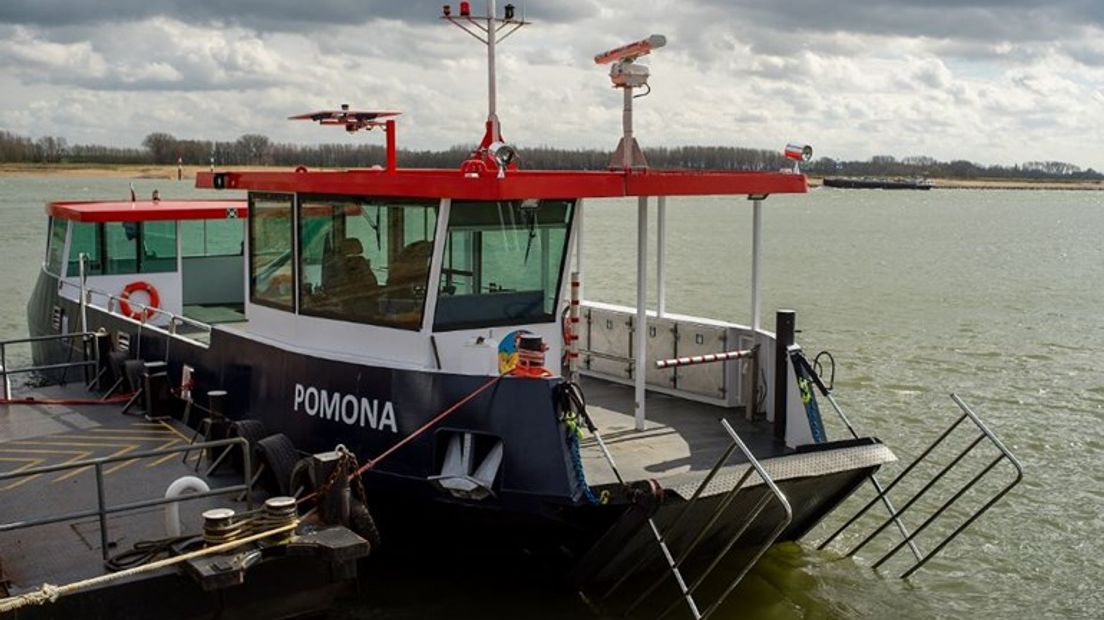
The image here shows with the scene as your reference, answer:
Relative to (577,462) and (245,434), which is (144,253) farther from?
(577,462)

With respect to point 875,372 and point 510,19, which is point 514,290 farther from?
point 875,372

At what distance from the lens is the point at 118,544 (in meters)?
7.36

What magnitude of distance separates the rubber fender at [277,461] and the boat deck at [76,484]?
304 millimetres

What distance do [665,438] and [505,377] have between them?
6.35 feet

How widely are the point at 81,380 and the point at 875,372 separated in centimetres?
1225

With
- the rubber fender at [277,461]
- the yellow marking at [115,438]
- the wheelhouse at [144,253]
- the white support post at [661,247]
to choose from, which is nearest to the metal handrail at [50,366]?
the wheelhouse at [144,253]

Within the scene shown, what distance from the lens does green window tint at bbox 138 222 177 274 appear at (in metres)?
14.5

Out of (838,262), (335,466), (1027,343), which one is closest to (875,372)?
(1027,343)

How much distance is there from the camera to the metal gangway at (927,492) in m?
8.35

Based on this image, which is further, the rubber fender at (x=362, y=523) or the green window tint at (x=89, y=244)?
the green window tint at (x=89, y=244)

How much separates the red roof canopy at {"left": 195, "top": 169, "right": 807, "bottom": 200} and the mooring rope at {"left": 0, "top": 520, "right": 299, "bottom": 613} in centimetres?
248

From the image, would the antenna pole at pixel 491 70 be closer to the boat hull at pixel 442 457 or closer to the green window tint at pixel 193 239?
the boat hull at pixel 442 457

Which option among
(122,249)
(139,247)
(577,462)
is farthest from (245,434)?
(122,249)

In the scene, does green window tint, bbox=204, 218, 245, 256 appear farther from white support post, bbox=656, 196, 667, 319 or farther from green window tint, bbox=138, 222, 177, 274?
white support post, bbox=656, 196, 667, 319
